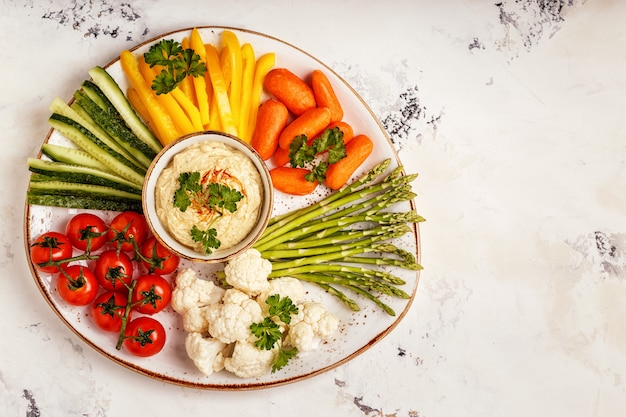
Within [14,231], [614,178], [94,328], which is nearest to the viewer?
[94,328]

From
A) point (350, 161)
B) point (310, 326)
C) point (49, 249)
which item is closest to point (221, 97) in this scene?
point (350, 161)

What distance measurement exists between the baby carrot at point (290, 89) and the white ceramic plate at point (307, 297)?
7 centimetres

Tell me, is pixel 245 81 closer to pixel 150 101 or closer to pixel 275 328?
pixel 150 101

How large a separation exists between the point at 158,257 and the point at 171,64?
2.72ft

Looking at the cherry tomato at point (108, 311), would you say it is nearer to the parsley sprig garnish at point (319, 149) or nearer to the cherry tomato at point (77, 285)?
the cherry tomato at point (77, 285)

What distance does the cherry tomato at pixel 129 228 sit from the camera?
283cm

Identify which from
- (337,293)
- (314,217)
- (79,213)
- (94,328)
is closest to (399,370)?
(337,293)

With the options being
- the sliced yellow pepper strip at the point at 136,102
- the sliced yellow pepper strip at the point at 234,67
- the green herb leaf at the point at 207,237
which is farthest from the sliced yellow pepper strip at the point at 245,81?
the green herb leaf at the point at 207,237

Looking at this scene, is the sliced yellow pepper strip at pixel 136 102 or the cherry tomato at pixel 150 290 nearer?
the cherry tomato at pixel 150 290

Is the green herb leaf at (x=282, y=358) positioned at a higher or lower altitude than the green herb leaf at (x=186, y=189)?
lower

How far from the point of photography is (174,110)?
9.42ft

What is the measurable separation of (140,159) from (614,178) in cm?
231

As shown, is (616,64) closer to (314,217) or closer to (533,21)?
(533,21)

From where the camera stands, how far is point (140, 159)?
2.91 m
